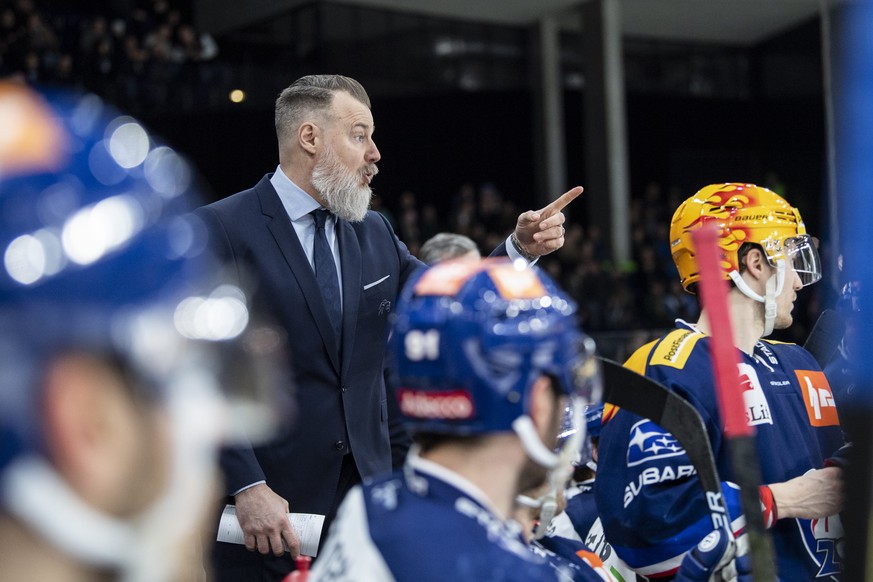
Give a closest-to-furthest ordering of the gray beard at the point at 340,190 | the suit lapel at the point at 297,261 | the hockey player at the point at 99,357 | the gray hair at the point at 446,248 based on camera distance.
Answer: the hockey player at the point at 99,357, the suit lapel at the point at 297,261, the gray beard at the point at 340,190, the gray hair at the point at 446,248

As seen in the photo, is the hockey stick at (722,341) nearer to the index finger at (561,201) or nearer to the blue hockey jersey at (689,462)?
the blue hockey jersey at (689,462)

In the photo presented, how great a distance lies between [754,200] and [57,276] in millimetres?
2021

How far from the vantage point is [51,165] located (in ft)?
3.28

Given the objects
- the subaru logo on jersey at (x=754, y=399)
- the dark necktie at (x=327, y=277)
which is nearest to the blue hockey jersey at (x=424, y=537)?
the subaru logo on jersey at (x=754, y=399)

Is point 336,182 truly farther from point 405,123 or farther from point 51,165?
point 405,123

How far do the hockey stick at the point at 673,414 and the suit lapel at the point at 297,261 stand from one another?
3.28 ft

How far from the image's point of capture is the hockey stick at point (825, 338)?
111 inches

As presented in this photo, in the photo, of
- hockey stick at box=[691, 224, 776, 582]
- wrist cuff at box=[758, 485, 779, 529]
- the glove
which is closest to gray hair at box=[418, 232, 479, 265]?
wrist cuff at box=[758, 485, 779, 529]

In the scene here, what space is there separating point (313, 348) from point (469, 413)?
1472mm

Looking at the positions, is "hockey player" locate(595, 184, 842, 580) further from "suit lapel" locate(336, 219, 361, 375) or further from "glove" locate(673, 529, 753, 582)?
"suit lapel" locate(336, 219, 361, 375)

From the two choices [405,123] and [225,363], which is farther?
[405,123]

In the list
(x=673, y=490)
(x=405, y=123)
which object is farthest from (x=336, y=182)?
(x=405, y=123)

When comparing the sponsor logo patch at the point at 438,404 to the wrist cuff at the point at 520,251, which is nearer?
the sponsor logo patch at the point at 438,404

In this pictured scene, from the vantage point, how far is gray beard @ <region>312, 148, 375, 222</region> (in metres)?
2.98
